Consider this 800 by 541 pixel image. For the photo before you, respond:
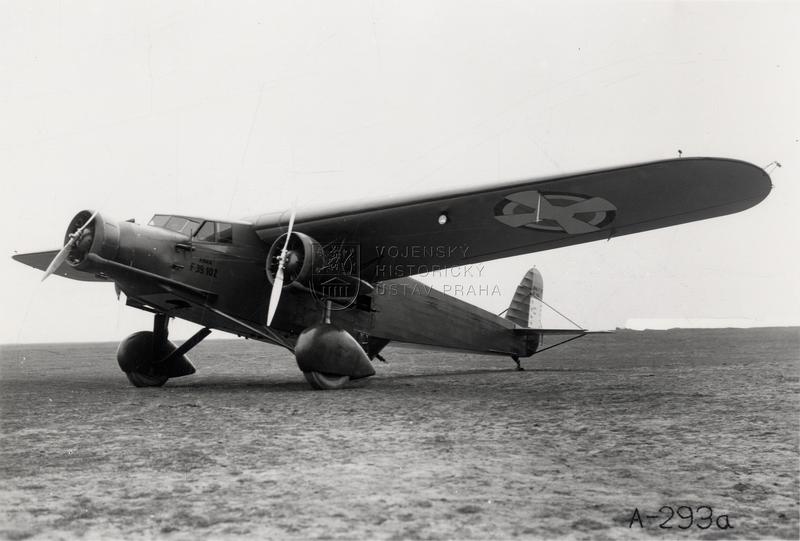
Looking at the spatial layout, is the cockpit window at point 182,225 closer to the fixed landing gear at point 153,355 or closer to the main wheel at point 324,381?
the fixed landing gear at point 153,355

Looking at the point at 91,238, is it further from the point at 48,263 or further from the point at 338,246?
the point at 48,263

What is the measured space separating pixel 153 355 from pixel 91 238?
101 inches

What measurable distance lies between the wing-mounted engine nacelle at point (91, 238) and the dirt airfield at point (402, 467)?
74.5 inches

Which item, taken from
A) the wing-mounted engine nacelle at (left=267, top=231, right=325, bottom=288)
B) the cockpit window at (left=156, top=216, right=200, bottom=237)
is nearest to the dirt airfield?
the wing-mounted engine nacelle at (left=267, top=231, right=325, bottom=288)

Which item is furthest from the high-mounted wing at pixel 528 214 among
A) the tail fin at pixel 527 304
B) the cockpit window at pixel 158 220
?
the tail fin at pixel 527 304

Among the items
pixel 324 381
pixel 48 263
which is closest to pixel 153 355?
pixel 324 381

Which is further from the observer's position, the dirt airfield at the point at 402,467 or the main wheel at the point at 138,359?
the main wheel at the point at 138,359

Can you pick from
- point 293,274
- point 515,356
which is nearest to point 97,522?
point 293,274

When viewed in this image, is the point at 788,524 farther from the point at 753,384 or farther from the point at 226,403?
the point at 753,384

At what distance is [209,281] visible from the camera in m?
9.09

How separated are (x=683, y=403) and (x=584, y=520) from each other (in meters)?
4.60

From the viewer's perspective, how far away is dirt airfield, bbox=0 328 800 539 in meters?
2.73

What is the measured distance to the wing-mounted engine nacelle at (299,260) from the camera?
8547 millimetres

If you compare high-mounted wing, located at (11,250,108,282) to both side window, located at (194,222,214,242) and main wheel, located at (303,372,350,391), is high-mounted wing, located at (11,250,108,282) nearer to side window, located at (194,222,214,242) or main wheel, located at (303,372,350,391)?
side window, located at (194,222,214,242)
